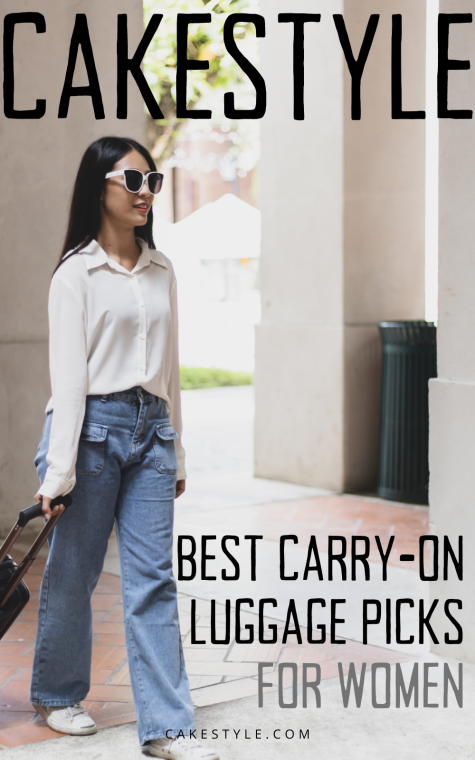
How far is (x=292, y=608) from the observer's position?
15.5 feet

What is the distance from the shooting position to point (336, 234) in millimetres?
8359

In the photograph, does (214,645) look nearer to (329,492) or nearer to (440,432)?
(440,432)

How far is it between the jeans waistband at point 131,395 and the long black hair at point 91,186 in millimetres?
465

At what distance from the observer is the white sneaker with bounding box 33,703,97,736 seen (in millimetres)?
3564

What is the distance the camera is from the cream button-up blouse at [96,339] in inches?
129

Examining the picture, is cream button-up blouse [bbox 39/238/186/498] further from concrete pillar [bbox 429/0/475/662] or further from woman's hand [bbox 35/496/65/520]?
concrete pillar [bbox 429/0/475/662]

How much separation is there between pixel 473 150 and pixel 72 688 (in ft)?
8.28

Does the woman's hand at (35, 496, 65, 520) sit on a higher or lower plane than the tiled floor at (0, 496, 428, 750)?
higher

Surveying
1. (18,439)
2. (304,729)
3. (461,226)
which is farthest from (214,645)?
(18,439)

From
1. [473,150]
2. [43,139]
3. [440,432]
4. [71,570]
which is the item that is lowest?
[71,570]

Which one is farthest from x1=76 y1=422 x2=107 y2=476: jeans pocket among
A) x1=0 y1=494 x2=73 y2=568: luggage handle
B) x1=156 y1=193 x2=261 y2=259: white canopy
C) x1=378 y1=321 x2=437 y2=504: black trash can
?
x1=156 y1=193 x2=261 y2=259: white canopy

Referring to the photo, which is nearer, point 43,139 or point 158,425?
point 158,425

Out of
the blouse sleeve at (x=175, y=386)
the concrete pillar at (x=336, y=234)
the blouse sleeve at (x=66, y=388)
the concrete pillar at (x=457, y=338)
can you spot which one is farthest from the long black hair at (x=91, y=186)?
the concrete pillar at (x=336, y=234)

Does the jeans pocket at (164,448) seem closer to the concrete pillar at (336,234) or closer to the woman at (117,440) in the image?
the woman at (117,440)
